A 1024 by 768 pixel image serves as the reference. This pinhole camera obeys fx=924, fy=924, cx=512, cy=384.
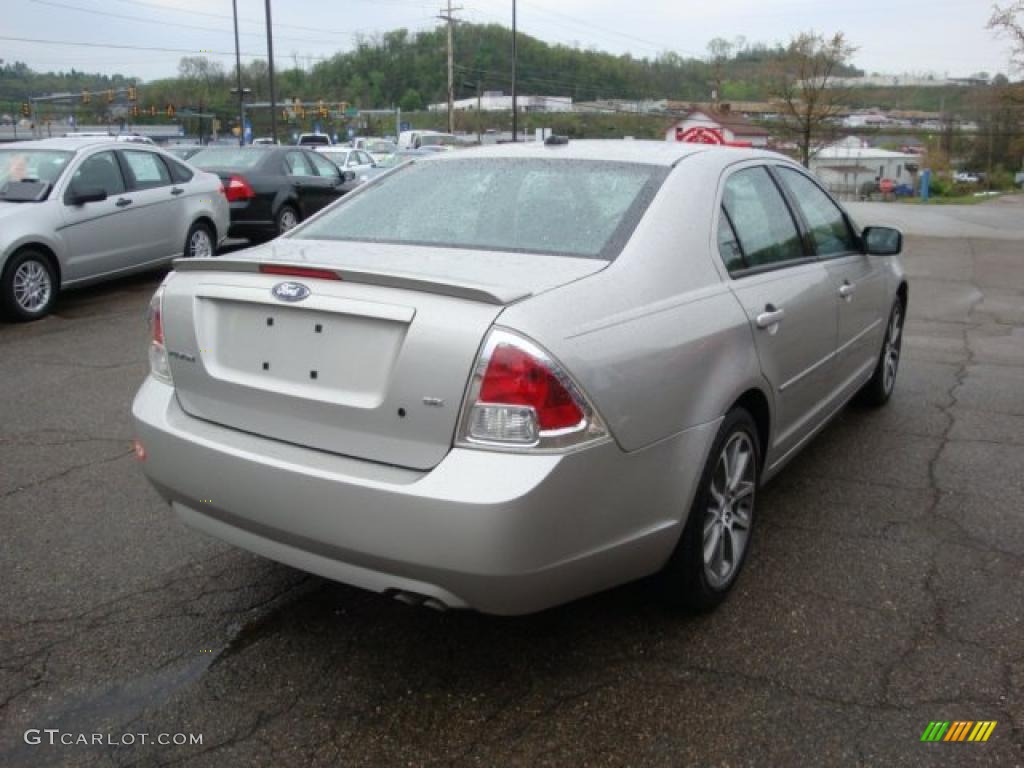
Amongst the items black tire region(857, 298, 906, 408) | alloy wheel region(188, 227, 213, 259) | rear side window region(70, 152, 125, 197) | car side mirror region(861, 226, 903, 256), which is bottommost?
black tire region(857, 298, 906, 408)

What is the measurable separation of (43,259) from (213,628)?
21.4ft

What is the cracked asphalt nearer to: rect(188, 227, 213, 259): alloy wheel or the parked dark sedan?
rect(188, 227, 213, 259): alloy wheel

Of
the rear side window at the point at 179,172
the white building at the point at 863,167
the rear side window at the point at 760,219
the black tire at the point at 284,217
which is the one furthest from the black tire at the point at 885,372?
the white building at the point at 863,167

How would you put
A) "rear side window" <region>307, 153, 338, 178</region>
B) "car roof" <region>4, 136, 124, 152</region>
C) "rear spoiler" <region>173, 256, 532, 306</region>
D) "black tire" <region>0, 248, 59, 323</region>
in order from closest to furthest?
1. "rear spoiler" <region>173, 256, 532, 306</region>
2. "black tire" <region>0, 248, 59, 323</region>
3. "car roof" <region>4, 136, 124, 152</region>
4. "rear side window" <region>307, 153, 338, 178</region>

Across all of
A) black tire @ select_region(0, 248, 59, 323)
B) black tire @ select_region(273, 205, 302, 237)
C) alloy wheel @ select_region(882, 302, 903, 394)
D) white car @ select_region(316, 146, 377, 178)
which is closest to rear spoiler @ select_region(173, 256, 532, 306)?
alloy wheel @ select_region(882, 302, 903, 394)

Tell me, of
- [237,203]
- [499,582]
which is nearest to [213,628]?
[499,582]

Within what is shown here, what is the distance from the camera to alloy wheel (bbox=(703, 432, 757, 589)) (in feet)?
10.3

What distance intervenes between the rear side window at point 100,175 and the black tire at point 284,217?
3.18m

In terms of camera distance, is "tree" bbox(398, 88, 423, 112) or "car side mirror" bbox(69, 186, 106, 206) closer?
"car side mirror" bbox(69, 186, 106, 206)

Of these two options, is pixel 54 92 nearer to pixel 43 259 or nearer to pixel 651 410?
pixel 43 259

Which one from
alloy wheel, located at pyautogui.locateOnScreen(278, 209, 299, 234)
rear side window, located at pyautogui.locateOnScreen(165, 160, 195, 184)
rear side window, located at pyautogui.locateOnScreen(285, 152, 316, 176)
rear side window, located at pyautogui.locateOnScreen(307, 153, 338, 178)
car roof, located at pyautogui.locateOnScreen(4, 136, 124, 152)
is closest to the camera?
car roof, located at pyautogui.locateOnScreen(4, 136, 124, 152)

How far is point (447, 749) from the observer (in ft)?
8.21

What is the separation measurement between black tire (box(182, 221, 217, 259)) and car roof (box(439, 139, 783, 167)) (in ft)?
23.4

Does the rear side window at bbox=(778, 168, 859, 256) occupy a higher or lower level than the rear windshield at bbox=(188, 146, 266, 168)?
lower
